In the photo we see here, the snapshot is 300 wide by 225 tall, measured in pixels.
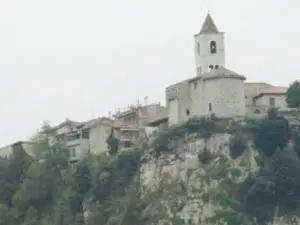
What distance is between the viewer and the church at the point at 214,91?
74.4 metres

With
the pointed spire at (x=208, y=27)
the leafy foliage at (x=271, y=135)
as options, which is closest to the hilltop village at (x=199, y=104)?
the pointed spire at (x=208, y=27)

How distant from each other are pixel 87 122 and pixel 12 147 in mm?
5692

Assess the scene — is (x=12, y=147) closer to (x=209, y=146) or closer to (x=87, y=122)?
(x=87, y=122)

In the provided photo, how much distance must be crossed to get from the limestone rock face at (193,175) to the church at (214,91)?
1.78 m

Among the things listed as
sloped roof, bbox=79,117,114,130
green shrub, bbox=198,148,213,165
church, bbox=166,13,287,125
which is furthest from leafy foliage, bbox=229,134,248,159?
sloped roof, bbox=79,117,114,130

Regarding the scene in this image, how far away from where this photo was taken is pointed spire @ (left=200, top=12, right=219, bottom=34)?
78.1 m

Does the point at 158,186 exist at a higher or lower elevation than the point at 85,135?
lower

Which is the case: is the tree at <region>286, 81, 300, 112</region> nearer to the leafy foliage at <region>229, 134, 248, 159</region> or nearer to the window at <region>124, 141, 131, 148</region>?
the leafy foliage at <region>229, 134, 248, 159</region>

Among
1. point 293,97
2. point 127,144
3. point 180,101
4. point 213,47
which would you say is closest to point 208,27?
point 213,47

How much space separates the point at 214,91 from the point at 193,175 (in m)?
5.04

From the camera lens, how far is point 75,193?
7781cm

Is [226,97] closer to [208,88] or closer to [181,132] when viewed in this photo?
[208,88]

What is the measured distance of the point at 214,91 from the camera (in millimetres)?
74500

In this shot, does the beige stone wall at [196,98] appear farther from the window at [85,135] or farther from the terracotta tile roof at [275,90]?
the window at [85,135]
